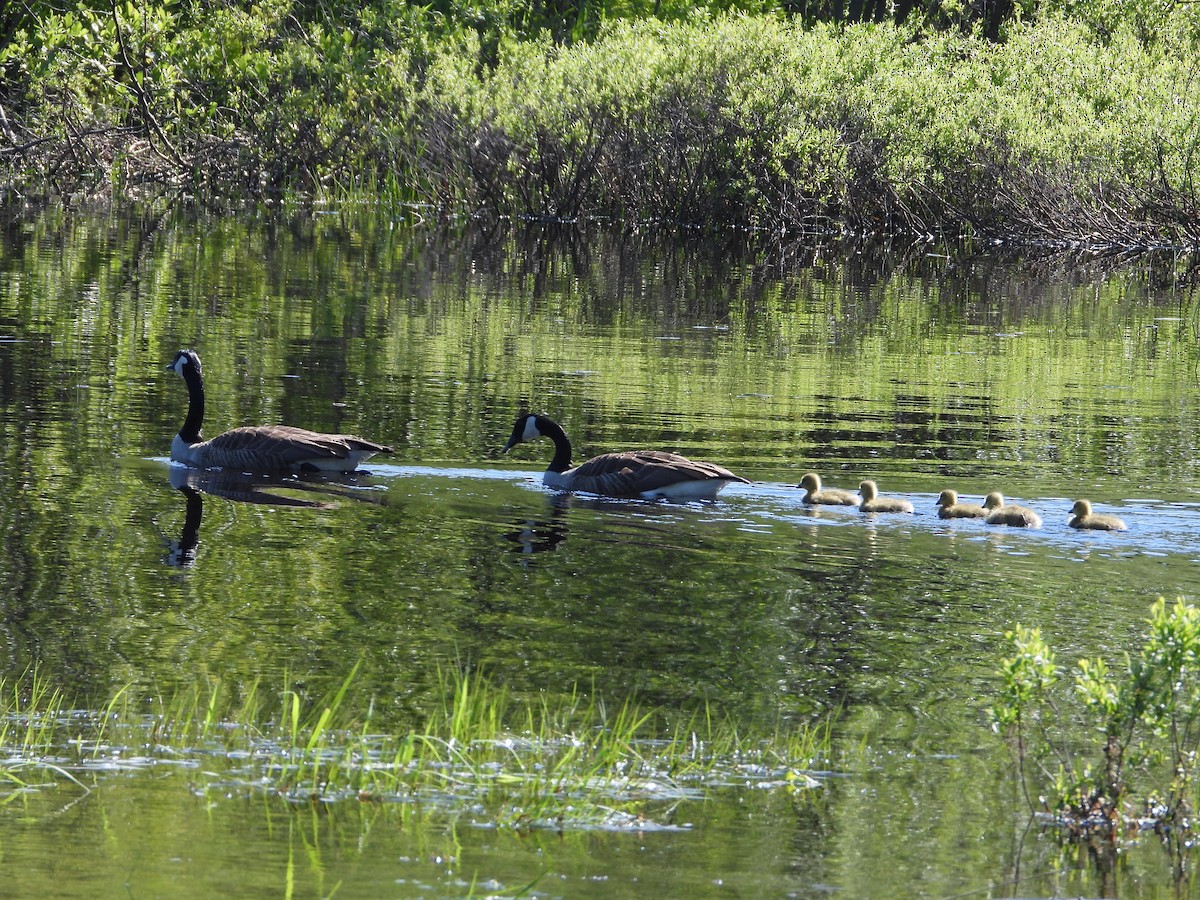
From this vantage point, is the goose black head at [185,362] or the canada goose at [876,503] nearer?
the canada goose at [876,503]

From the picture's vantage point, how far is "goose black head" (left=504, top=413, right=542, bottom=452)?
54.7ft

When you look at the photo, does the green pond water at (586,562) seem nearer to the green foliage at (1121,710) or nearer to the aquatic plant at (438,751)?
the aquatic plant at (438,751)

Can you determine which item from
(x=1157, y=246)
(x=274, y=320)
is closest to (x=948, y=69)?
(x=1157, y=246)

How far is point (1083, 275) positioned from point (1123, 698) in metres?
36.7

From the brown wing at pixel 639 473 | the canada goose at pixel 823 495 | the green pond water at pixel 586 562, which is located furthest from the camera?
the brown wing at pixel 639 473

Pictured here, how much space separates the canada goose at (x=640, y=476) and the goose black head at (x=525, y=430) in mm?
662

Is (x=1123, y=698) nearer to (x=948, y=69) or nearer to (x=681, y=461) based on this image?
(x=681, y=461)

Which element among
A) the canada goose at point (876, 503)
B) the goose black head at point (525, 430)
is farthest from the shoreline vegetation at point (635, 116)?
the canada goose at point (876, 503)

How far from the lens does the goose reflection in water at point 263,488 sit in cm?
1462

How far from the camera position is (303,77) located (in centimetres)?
5609

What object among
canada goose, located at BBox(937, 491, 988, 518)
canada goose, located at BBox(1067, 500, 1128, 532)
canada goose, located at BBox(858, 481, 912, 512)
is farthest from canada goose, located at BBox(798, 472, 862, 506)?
canada goose, located at BBox(1067, 500, 1128, 532)

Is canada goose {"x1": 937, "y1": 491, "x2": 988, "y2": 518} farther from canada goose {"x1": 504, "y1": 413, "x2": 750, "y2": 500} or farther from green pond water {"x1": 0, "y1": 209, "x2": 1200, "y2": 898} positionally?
canada goose {"x1": 504, "y1": 413, "x2": 750, "y2": 500}

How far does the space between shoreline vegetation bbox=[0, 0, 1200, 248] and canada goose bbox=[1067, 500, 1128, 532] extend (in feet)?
111

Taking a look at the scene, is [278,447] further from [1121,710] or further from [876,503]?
[1121,710]
